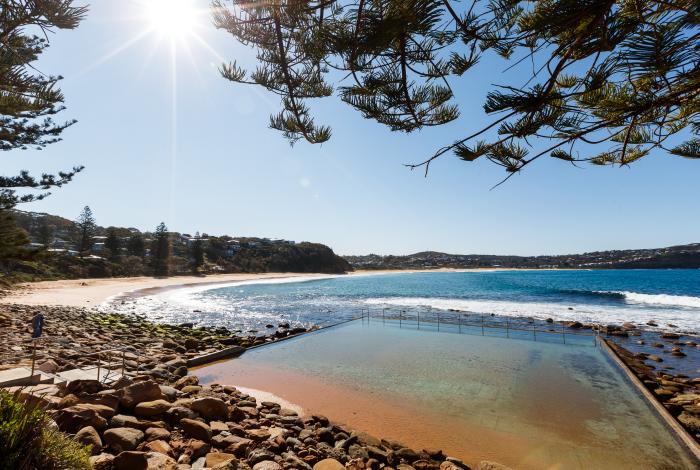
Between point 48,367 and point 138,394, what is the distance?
2894 millimetres

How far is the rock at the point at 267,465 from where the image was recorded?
420 centimetres

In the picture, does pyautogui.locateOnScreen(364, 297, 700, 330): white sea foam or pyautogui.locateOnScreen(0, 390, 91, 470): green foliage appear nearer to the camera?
pyautogui.locateOnScreen(0, 390, 91, 470): green foliage

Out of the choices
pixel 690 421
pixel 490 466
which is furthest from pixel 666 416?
pixel 490 466

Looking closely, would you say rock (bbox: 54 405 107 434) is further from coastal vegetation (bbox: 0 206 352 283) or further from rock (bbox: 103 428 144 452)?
coastal vegetation (bbox: 0 206 352 283)

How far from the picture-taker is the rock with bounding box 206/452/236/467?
4195 millimetres

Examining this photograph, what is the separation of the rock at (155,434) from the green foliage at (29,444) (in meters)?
2.02

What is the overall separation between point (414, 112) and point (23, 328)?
1480 cm

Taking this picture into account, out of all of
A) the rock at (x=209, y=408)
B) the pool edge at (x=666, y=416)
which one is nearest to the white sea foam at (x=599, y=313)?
the pool edge at (x=666, y=416)

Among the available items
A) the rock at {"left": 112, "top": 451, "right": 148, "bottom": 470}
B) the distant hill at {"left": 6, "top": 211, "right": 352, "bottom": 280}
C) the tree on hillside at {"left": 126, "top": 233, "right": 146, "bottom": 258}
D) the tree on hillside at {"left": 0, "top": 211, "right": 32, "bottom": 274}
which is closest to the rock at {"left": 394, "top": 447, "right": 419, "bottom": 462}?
the rock at {"left": 112, "top": 451, "right": 148, "bottom": 470}

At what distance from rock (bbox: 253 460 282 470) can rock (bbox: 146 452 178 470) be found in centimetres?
100

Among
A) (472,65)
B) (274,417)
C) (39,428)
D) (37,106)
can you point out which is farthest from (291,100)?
(37,106)

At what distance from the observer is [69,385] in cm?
544

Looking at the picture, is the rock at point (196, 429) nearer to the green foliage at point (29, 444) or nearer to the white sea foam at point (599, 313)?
the green foliage at point (29, 444)

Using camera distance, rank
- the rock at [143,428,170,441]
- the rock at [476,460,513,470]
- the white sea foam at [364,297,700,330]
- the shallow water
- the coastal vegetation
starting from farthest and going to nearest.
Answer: the coastal vegetation, the white sea foam at [364,297,700,330], the shallow water, the rock at [476,460,513,470], the rock at [143,428,170,441]
